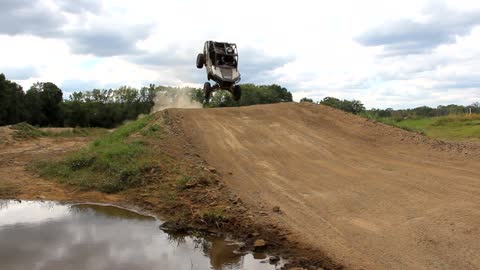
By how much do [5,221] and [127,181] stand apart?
3.21 meters

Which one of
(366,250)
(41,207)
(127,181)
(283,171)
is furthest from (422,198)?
(41,207)

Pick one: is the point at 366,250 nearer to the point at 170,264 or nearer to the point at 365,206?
the point at 365,206

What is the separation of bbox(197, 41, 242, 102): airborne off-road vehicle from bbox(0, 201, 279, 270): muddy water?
43.0 feet

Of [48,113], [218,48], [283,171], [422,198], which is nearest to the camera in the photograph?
[422,198]

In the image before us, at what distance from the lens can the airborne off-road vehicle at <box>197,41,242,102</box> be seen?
2227 centimetres

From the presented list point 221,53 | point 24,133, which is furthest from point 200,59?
point 24,133

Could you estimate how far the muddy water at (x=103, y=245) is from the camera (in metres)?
6.87

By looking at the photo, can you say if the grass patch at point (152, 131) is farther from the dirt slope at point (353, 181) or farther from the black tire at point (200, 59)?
the black tire at point (200, 59)

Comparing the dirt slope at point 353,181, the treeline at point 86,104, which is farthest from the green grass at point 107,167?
the treeline at point 86,104

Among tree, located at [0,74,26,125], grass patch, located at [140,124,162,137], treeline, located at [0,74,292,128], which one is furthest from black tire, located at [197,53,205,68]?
tree, located at [0,74,26,125]

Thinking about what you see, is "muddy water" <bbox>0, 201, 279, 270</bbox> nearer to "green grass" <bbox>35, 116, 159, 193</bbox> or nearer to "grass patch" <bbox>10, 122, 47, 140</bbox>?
"green grass" <bbox>35, 116, 159, 193</bbox>

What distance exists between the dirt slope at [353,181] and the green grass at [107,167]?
2.02 meters

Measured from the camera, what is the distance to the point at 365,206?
8.67m

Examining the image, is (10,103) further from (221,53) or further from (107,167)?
(107,167)
